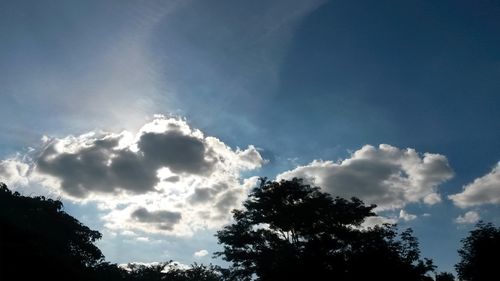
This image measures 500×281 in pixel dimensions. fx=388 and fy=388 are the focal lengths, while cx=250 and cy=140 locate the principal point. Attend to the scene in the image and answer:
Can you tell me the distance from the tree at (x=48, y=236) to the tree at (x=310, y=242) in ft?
52.1

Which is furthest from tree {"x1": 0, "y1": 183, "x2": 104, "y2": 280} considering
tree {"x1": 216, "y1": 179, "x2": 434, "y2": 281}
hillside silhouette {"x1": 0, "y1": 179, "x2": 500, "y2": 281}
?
tree {"x1": 216, "y1": 179, "x2": 434, "y2": 281}

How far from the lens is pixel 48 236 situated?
51156mm

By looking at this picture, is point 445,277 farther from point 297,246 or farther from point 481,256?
point 297,246

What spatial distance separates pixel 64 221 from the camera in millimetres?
57688

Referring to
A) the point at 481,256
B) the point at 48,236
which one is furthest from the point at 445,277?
the point at 48,236

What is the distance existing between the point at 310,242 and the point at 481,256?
19.6 m

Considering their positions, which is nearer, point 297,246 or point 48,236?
point 297,246

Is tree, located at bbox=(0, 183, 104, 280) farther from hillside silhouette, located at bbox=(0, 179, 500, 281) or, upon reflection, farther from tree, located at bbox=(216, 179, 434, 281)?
tree, located at bbox=(216, 179, 434, 281)

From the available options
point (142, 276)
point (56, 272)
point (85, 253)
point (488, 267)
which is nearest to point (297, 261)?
point (56, 272)

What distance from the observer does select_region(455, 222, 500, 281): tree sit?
40.3 meters

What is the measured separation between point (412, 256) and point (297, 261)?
12.3 meters

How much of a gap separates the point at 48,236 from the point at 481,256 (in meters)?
52.2

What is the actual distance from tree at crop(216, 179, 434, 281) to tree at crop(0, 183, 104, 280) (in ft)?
52.1

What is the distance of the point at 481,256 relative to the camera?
41.6 metres
